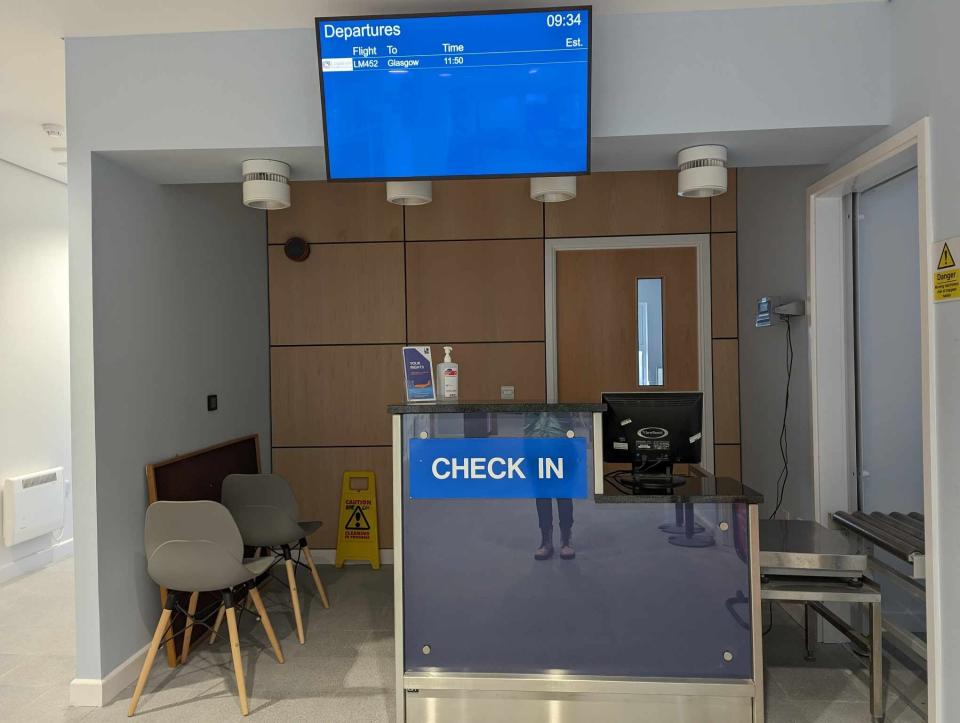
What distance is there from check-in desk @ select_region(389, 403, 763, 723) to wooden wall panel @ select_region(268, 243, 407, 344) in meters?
2.55

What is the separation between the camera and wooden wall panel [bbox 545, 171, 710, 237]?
5281mm

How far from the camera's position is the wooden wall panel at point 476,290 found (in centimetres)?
541

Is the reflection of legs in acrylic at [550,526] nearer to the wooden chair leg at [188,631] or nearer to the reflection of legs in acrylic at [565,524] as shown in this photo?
the reflection of legs in acrylic at [565,524]

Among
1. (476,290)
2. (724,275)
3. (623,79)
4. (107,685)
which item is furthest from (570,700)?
(724,275)

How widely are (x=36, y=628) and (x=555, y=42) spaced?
4.45m

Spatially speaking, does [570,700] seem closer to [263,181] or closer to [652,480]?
[652,480]

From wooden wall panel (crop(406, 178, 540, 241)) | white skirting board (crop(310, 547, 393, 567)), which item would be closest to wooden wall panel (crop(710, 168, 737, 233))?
wooden wall panel (crop(406, 178, 540, 241))

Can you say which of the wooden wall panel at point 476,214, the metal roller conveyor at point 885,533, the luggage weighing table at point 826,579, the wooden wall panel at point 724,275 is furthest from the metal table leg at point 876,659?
the wooden wall panel at point 476,214

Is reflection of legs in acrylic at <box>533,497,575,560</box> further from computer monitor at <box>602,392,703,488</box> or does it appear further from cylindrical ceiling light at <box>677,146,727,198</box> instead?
cylindrical ceiling light at <box>677,146,727,198</box>

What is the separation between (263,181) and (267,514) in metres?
1.93

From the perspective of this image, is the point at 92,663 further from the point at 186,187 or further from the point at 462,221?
the point at 462,221

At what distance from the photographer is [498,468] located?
3.02 m

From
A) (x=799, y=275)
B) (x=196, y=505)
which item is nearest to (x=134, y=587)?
(x=196, y=505)

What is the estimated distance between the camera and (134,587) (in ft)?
11.9
